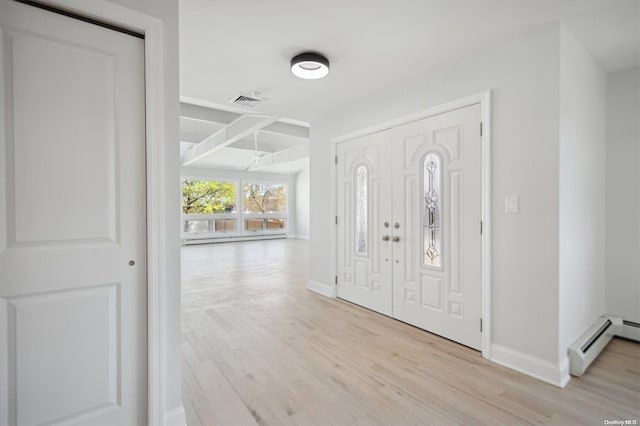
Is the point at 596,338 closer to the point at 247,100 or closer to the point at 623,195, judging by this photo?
the point at 623,195

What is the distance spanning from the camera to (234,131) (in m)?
6.16

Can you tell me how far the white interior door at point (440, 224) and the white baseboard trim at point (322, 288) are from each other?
1092mm

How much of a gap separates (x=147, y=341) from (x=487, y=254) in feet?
8.50

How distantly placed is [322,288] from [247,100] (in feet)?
9.15

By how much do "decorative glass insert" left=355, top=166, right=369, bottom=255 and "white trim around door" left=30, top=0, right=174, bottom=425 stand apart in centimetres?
263

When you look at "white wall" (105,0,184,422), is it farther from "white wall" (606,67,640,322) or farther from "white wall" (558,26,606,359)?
"white wall" (606,67,640,322)

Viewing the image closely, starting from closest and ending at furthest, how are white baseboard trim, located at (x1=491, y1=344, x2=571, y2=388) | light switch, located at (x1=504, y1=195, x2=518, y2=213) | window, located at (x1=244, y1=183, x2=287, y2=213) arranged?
1. white baseboard trim, located at (x1=491, y1=344, x2=571, y2=388)
2. light switch, located at (x1=504, y1=195, x2=518, y2=213)
3. window, located at (x1=244, y1=183, x2=287, y2=213)

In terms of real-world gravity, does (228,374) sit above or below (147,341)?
below

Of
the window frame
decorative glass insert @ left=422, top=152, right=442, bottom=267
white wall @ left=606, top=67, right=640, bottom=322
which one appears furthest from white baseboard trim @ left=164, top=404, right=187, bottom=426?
the window frame

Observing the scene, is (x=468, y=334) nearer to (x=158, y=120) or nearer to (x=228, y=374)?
(x=228, y=374)

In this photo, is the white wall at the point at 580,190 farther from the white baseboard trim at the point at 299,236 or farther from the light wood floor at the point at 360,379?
the white baseboard trim at the point at 299,236

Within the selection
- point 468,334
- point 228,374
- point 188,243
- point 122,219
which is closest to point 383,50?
point 122,219

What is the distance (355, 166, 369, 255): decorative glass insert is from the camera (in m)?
3.90

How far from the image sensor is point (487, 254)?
8.59ft
